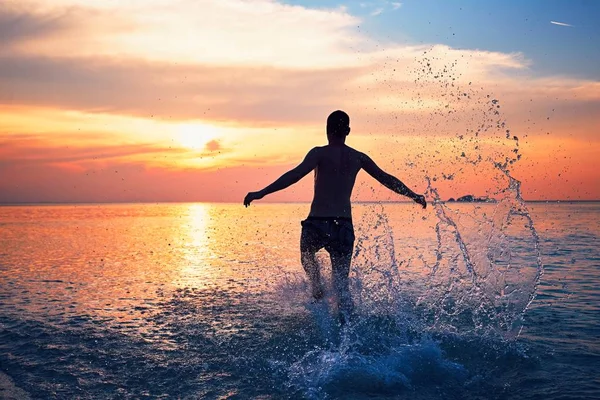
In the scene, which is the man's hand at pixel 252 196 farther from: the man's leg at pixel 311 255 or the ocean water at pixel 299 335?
the ocean water at pixel 299 335

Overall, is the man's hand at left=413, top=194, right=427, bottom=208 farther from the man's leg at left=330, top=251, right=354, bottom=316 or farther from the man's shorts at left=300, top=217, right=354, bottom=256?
the man's leg at left=330, top=251, right=354, bottom=316

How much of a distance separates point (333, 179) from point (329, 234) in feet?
2.46

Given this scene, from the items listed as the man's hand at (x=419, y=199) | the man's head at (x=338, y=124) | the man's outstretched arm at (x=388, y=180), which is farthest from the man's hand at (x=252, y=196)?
the man's hand at (x=419, y=199)

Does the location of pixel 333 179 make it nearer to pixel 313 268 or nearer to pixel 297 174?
pixel 297 174

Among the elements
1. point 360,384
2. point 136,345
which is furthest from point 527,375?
point 136,345

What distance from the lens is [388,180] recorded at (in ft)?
22.8

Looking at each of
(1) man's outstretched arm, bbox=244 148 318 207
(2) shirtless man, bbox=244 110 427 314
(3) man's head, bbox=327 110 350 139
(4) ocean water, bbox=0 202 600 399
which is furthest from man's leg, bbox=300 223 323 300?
(3) man's head, bbox=327 110 350 139

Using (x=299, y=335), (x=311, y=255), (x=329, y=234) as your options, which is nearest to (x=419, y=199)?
(x=329, y=234)

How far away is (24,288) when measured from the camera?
33.4 ft

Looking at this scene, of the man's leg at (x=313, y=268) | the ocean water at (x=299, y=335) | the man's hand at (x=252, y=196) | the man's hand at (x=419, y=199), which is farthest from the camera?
the man's hand at (x=419, y=199)

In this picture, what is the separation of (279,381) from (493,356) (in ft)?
8.58

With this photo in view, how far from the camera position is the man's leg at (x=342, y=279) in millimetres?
6629

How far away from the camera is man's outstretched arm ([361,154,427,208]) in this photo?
6861 millimetres

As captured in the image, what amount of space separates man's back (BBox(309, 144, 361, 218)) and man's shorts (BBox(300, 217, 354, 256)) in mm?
85
